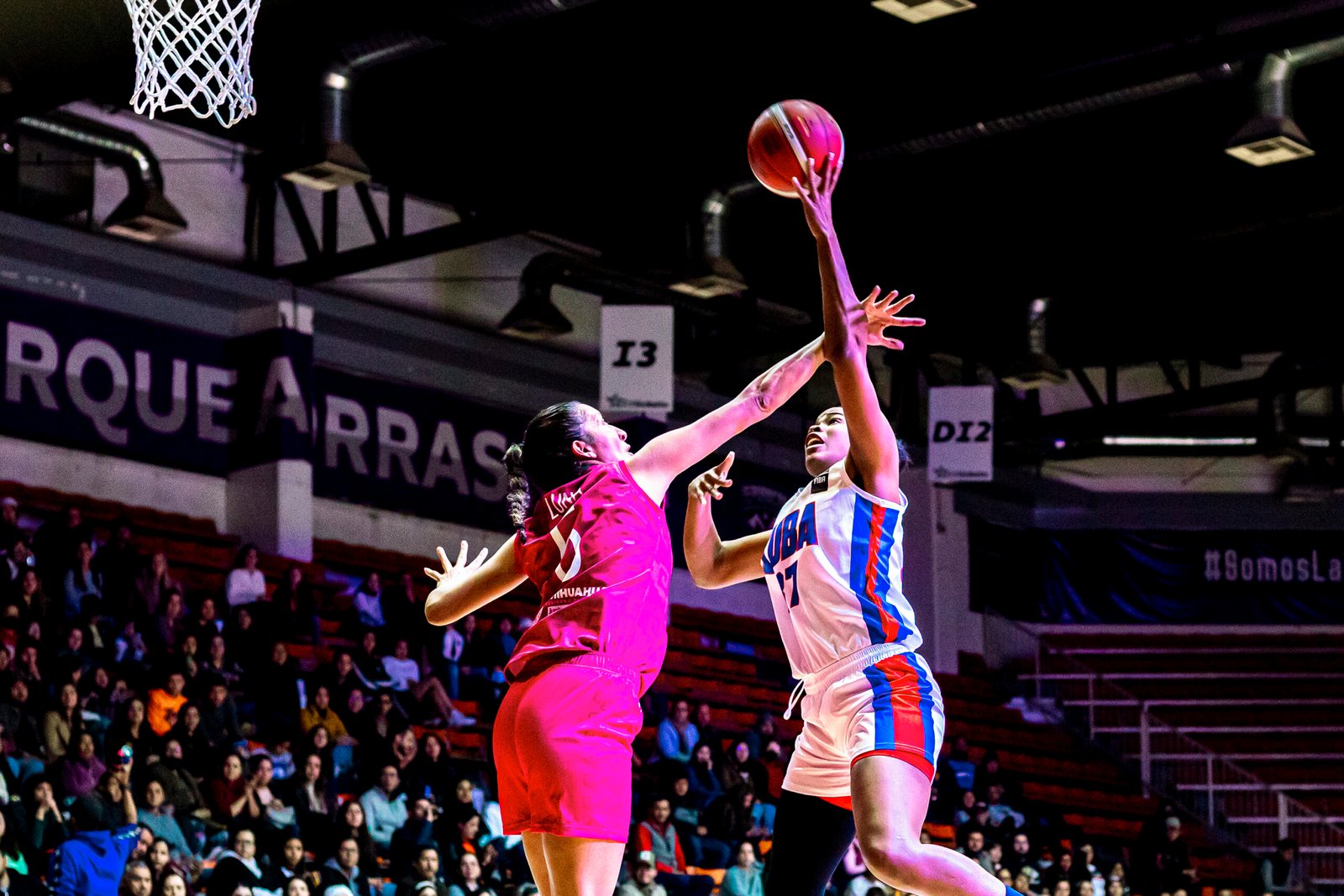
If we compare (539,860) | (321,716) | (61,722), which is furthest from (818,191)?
(321,716)

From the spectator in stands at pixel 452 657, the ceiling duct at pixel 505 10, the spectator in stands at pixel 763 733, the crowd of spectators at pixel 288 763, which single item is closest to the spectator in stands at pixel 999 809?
the crowd of spectators at pixel 288 763

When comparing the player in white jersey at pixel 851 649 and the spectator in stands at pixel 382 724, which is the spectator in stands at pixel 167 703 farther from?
the player in white jersey at pixel 851 649

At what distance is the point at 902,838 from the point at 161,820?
8.08 meters

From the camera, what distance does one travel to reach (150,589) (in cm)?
1488

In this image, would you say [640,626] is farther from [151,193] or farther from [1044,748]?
[1044,748]

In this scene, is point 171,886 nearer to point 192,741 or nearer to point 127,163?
point 192,741

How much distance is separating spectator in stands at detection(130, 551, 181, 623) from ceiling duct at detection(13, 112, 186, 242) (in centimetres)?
288

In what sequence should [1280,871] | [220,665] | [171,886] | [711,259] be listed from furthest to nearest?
[1280,871], [711,259], [220,665], [171,886]

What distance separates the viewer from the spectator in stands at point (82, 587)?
1450cm

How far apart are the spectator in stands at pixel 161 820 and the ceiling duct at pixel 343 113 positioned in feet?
16.1

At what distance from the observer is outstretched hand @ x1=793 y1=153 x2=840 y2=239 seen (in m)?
5.09

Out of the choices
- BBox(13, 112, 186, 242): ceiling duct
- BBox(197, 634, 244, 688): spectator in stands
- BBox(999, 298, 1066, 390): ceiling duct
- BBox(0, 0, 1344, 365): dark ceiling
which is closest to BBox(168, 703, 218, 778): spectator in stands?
BBox(197, 634, 244, 688): spectator in stands

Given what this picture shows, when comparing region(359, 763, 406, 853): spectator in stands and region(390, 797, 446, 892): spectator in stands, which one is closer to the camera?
region(390, 797, 446, 892): spectator in stands

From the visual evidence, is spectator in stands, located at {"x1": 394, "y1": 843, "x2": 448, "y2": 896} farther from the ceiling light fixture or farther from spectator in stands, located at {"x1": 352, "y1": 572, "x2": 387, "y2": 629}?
the ceiling light fixture
